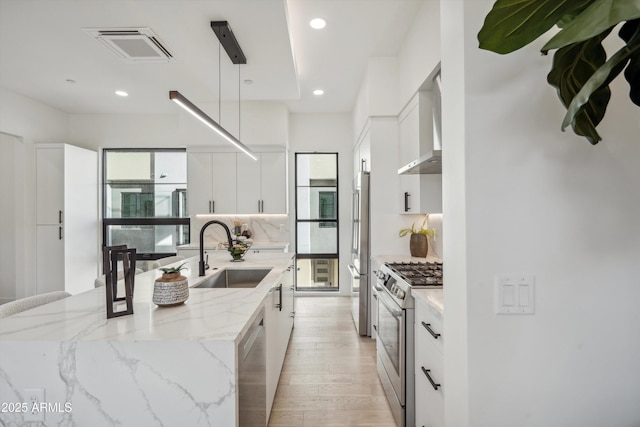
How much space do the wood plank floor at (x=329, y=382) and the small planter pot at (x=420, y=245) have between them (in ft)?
3.58

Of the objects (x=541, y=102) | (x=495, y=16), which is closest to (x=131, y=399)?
(x=495, y=16)

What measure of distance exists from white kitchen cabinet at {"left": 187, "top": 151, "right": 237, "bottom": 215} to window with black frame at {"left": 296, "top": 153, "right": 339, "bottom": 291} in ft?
3.80

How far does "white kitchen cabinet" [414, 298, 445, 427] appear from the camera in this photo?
4.91ft

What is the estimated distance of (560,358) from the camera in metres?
1.00

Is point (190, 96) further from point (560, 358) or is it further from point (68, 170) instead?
point (560, 358)

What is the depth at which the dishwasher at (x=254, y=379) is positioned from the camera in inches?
57.3

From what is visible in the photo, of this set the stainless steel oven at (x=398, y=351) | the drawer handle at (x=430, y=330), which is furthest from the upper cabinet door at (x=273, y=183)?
the drawer handle at (x=430, y=330)

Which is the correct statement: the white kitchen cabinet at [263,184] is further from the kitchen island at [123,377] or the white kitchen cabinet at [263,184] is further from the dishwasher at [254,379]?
the kitchen island at [123,377]

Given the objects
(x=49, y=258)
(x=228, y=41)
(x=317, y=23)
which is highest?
(x=317, y=23)

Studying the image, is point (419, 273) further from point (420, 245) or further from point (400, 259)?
point (420, 245)

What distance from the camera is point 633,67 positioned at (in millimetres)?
710

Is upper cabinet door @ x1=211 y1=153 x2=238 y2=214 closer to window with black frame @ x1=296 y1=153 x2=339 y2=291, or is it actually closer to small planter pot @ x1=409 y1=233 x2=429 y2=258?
window with black frame @ x1=296 y1=153 x2=339 y2=291

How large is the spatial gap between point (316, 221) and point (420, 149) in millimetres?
2860

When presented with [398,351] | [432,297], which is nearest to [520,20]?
[432,297]
